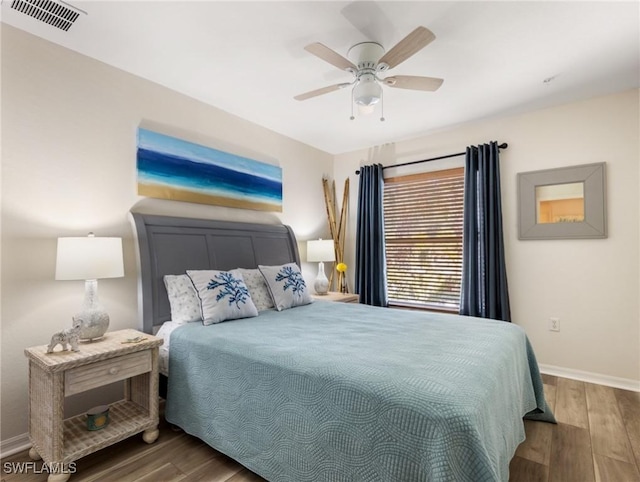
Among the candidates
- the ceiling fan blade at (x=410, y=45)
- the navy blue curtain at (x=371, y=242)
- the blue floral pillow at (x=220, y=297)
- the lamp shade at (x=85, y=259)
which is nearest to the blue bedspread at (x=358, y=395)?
the blue floral pillow at (x=220, y=297)

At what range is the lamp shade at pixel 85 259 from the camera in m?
1.94

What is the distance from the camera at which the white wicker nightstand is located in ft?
5.57

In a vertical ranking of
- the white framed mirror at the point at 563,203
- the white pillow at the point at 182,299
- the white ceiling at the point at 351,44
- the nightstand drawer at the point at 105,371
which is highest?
the white ceiling at the point at 351,44

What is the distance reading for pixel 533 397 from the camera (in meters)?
2.17

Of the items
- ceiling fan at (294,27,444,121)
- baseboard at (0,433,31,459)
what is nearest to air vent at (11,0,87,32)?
ceiling fan at (294,27,444,121)

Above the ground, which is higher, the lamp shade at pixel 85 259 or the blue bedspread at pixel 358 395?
the lamp shade at pixel 85 259

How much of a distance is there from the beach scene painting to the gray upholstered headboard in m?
0.25

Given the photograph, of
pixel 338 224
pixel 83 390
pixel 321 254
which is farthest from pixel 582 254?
pixel 83 390

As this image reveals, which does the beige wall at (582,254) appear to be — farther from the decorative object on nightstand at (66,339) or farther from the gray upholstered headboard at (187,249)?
the decorative object on nightstand at (66,339)

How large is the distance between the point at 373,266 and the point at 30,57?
3674mm

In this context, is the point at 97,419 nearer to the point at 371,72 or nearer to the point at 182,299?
the point at 182,299

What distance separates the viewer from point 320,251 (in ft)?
13.0

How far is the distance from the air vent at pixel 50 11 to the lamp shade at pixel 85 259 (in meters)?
1.32

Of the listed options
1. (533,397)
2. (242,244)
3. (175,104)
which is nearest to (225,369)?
(242,244)
